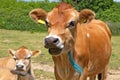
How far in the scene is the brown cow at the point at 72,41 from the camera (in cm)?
493

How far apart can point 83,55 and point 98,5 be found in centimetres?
3171

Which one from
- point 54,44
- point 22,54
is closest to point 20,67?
point 22,54

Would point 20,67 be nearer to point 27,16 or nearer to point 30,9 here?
point 27,16

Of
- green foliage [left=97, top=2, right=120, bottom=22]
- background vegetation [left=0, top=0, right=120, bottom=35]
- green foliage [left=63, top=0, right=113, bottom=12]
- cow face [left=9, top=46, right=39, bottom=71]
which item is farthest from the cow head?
green foliage [left=63, top=0, right=113, bottom=12]

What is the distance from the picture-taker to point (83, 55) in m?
6.07

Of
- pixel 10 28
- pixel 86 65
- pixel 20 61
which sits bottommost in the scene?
pixel 10 28

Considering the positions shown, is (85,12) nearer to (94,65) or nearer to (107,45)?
(94,65)

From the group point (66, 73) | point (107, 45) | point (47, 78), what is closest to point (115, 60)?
point (47, 78)

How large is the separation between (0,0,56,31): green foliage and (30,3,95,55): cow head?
26.2 m

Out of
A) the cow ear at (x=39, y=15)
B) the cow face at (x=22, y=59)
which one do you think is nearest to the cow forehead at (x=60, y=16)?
the cow ear at (x=39, y=15)

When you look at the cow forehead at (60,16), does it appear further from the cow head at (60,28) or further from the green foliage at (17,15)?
Result: the green foliage at (17,15)

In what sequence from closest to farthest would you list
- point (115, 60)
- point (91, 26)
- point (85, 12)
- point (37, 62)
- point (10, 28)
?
point (85, 12)
point (91, 26)
point (37, 62)
point (115, 60)
point (10, 28)

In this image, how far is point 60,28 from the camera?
4969 mm

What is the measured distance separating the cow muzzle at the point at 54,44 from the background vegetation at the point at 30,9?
25654 mm
